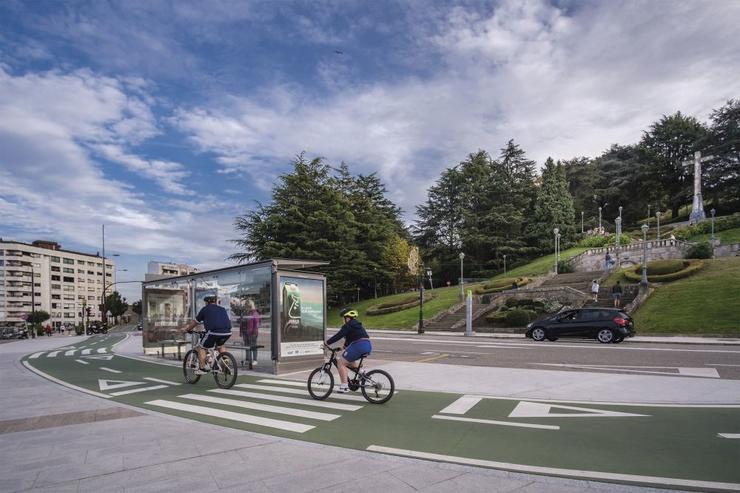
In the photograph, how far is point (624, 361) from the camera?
14.4 meters

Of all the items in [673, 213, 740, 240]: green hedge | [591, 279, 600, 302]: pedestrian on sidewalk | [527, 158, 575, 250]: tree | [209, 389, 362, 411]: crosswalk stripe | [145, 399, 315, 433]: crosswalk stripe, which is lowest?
[209, 389, 362, 411]: crosswalk stripe

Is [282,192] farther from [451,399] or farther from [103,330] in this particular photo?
[451,399]

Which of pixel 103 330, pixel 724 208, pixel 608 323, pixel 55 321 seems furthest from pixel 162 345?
pixel 55 321

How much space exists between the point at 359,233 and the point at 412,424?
175 ft

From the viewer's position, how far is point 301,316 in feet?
43.9

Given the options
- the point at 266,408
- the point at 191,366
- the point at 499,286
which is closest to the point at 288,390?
the point at 266,408

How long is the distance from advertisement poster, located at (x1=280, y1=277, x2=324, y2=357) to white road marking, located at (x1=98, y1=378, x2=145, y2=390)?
3.80 m

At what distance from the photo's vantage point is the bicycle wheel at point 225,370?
34.0 feet

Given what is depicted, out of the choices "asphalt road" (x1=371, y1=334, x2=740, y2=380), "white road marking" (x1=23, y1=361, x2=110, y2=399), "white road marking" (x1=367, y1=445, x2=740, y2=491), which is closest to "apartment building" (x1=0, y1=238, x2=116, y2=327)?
"white road marking" (x1=23, y1=361, x2=110, y2=399)

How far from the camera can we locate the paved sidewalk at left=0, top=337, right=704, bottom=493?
444 cm

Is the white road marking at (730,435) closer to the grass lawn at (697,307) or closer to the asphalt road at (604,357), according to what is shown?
the asphalt road at (604,357)

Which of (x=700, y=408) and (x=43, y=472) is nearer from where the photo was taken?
(x=43, y=472)

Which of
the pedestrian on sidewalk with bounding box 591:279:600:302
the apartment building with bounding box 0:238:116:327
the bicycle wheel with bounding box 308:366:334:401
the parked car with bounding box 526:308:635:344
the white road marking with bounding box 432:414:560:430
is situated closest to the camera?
the white road marking with bounding box 432:414:560:430

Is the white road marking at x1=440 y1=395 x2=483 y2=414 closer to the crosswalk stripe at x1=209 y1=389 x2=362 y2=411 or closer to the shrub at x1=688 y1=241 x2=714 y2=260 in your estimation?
the crosswalk stripe at x1=209 y1=389 x2=362 y2=411
